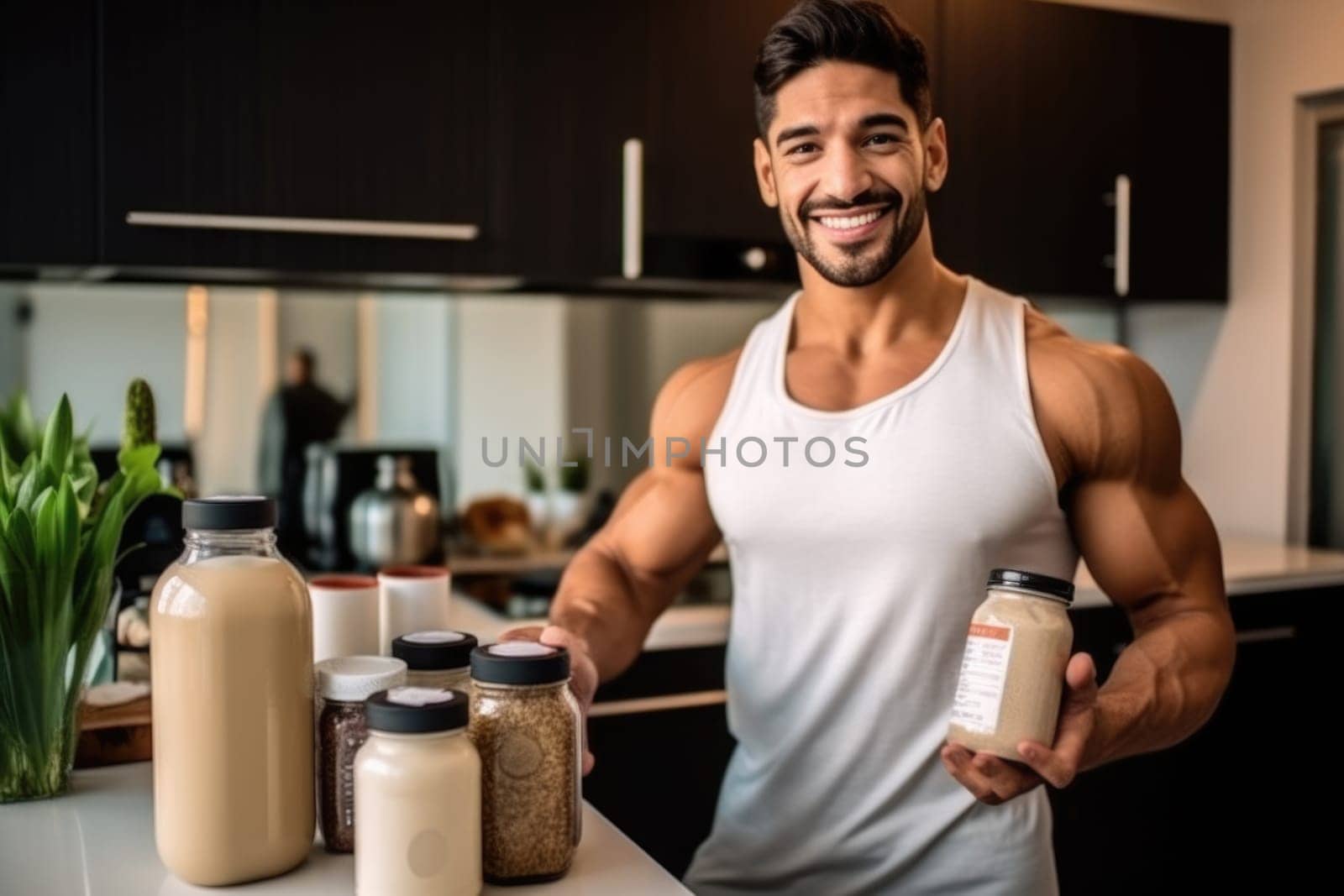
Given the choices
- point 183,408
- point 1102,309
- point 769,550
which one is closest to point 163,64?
point 183,408

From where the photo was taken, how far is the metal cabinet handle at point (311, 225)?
2.14 meters

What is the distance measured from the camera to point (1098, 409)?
4.64ft

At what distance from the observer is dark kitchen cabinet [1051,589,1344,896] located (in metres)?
2.43

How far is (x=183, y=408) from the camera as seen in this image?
2508 mm

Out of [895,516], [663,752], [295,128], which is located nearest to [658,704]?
[663,752]

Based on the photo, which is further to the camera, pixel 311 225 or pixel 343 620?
pixel 311 225

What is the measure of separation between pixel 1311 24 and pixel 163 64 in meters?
2.22

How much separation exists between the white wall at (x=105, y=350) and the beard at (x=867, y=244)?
1.41 meters

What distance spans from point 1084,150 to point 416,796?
92.9 inches

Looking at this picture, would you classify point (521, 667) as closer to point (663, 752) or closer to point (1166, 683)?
point (1166, 683)

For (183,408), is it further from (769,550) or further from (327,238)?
(769,550)

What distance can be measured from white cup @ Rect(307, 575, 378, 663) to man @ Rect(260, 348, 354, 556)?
136 cm

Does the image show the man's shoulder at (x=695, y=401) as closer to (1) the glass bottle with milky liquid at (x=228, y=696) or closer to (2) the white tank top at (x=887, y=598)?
(2) the white tank top at (x=887, y=598)

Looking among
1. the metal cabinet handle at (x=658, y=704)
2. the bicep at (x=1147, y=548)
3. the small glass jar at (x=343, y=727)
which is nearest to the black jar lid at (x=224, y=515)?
the small glass jar at (x=343, y=727)
